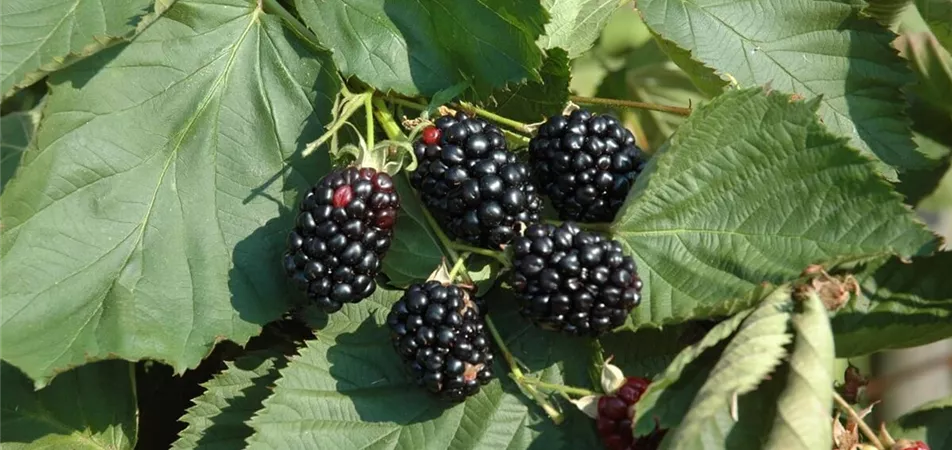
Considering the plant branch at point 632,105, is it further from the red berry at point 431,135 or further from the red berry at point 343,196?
the red berry at point 343,196

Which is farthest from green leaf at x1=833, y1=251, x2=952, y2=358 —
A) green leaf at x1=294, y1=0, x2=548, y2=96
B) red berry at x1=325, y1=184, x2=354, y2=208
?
red berry at x1=325, y1=184, x2=354, y2=208

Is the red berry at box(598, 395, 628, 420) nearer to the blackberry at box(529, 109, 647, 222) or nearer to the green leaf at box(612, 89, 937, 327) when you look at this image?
the green leaf at box(612, 89, 937, 327)

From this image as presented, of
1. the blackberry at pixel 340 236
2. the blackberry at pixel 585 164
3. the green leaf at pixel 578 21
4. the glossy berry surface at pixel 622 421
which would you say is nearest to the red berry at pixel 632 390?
the glossy berry surface at pixel 622 421

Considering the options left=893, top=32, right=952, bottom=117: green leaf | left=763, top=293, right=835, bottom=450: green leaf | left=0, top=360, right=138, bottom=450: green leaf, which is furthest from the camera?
left=893, top=32, right=952, bottom=117: green leaf

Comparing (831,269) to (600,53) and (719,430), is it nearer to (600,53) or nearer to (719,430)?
(719,430)

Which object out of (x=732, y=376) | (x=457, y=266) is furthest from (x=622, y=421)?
(x=457, y=266)
